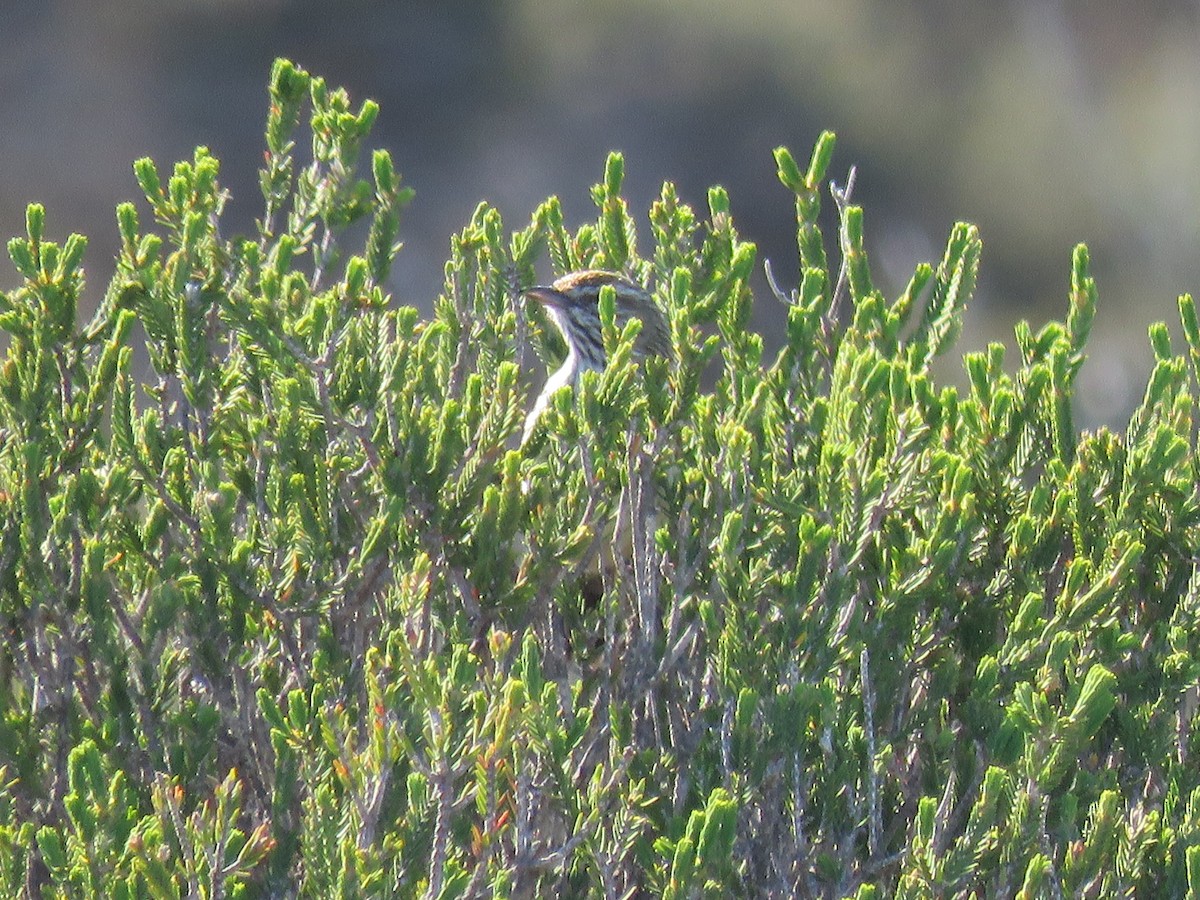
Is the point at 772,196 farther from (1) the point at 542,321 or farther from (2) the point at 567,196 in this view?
(1) the point at 542,321

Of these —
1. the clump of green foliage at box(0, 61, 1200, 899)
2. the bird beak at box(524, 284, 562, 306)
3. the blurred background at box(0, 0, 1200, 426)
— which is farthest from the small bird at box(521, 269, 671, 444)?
the blurred background at box(0, 0, 1200, 426)

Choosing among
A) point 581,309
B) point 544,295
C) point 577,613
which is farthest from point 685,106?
point 577,613

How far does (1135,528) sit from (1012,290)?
2037cm

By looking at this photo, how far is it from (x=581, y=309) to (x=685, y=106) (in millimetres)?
21777

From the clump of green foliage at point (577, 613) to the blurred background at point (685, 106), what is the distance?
63.4 feet

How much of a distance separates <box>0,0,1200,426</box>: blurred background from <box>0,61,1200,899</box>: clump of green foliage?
19.3 metres

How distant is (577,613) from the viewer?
372cm

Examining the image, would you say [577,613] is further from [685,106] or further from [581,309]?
[685,106]

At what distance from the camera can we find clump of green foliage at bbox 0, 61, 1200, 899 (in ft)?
9.89

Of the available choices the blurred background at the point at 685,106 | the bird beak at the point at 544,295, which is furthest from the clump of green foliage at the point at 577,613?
the blurred background at the point at 685,106

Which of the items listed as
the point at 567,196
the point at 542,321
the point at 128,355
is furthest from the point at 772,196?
the point at 128,355

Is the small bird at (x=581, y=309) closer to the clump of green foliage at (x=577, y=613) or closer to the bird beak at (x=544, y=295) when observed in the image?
the bird beak at (x=544, y=295)

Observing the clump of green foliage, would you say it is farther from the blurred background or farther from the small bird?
the blurred background

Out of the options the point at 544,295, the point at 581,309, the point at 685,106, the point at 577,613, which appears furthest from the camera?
the point at 685,106
